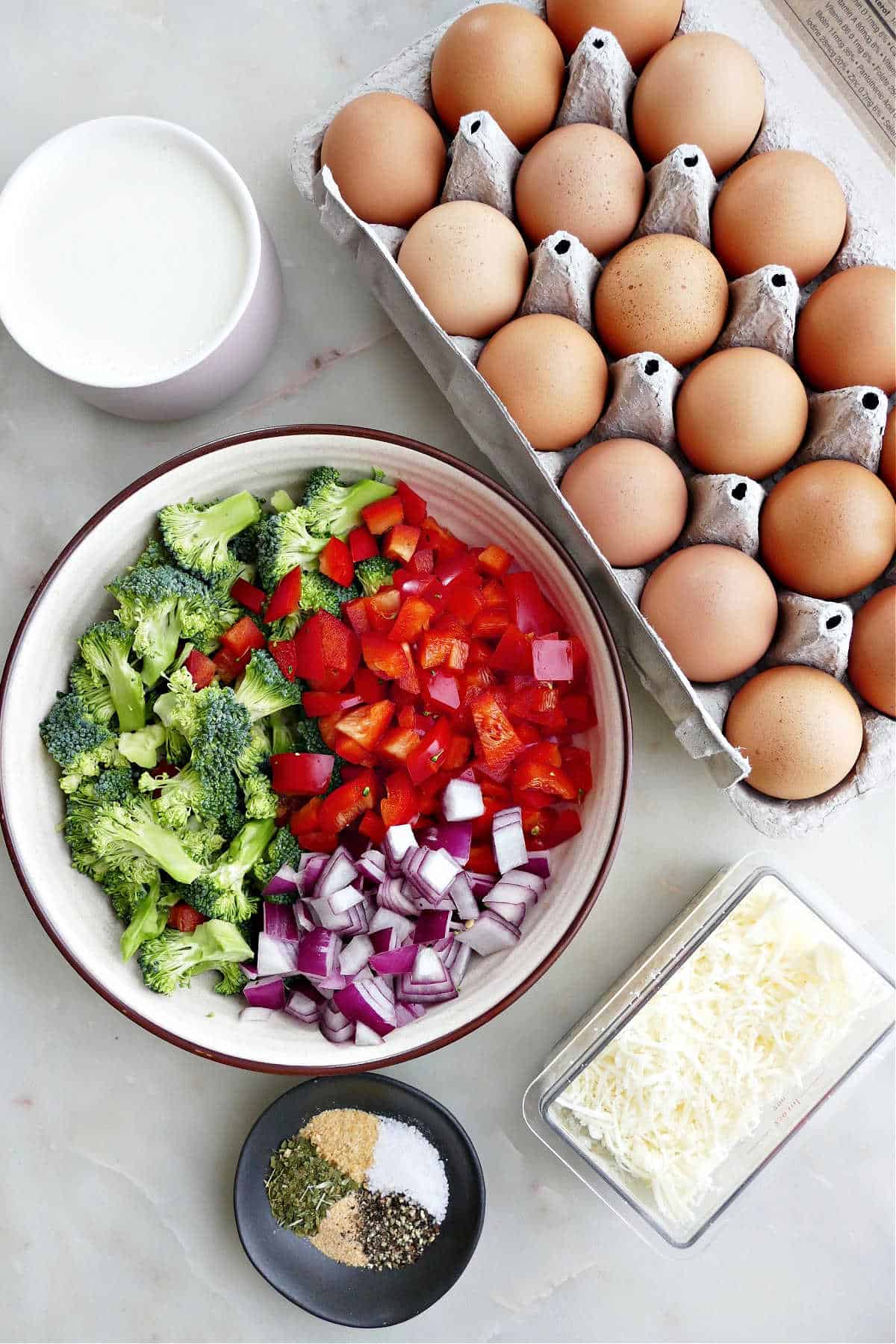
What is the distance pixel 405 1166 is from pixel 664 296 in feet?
4.97

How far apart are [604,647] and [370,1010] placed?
26.5 inches

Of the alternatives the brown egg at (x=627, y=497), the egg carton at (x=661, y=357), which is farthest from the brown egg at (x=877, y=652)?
the brown egg at (x=627, y=497)

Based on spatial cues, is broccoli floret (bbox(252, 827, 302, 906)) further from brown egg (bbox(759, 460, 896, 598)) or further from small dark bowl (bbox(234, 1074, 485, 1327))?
brown egg (bbox(759, 460, 896, 598))

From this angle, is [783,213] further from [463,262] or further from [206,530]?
[206,530]

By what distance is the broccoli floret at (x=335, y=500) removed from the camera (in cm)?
149

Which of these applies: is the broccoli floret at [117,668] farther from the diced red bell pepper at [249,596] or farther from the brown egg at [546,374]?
the brown egg at [546,374]

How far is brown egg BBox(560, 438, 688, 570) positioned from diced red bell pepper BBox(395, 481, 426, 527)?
0.24m

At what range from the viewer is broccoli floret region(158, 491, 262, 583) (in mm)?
1457

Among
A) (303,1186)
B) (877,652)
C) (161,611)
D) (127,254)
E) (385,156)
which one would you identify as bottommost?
(303,1186)

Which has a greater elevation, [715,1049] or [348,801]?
[348,801]

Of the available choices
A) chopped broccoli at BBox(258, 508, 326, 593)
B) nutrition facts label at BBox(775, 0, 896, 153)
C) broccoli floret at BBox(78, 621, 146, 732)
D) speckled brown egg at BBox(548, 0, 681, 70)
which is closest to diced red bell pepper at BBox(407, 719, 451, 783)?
chopped broccoli at BBox(258, 508, 326, 593)

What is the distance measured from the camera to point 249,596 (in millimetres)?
1520

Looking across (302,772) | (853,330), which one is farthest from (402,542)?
(853,330)

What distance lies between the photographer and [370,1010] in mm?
1446
